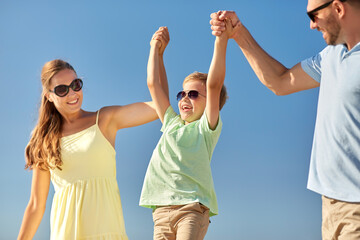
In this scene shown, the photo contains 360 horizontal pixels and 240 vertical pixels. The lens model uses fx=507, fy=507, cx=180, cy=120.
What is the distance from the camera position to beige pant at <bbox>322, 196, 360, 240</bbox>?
331 centimetres

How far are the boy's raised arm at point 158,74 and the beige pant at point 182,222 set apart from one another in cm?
109

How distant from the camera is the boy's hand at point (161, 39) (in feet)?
19.2

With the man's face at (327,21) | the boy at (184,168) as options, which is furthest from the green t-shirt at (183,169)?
the man's face at (327,21)

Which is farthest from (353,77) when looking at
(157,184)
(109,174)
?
(109,174)

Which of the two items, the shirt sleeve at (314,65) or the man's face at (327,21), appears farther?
the shirt sleeve at (314,65)

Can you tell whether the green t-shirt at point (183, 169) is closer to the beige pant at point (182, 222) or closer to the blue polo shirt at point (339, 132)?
the beige pant at point (182, 222)

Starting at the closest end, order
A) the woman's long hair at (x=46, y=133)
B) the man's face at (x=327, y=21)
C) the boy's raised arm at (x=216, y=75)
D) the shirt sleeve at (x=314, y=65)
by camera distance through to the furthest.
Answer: the man's face at (x=327, y=21) < the shirt sleeve at (x=314, y=65) < the boy's raised arm at (x=216, y=75) < the woman's long hair at (x=46, y=133)

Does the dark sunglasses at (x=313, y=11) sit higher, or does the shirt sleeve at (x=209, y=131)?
the dark sunglasses at (x=313, y=11)

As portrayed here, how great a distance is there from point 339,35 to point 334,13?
0.16 metres

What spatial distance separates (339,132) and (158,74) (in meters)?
2.77

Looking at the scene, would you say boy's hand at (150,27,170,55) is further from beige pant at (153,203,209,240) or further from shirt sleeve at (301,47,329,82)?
shirt sleeve at (301,47,329,82)

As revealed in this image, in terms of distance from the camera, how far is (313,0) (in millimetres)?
3730

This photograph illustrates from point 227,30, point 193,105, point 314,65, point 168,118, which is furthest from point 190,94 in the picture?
point 314,65

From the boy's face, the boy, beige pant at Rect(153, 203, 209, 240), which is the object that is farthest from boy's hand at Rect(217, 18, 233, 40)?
beige pant at Rect(153, 203, 209, 240)
